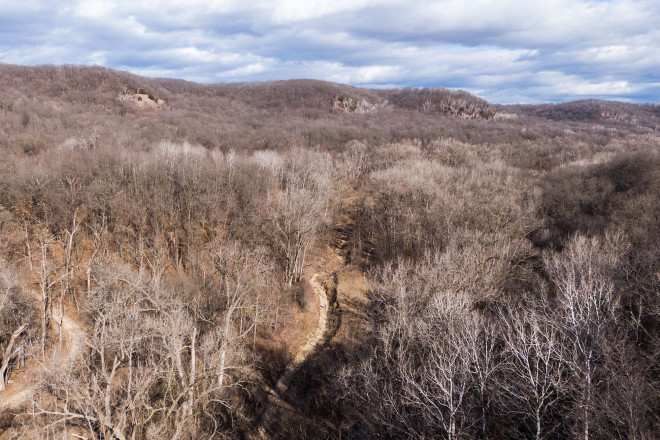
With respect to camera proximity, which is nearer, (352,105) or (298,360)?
(298,360)

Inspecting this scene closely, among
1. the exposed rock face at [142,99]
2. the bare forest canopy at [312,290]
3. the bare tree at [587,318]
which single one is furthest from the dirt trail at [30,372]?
the exposed rock face at [142,99]

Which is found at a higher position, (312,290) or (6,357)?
(6,357)

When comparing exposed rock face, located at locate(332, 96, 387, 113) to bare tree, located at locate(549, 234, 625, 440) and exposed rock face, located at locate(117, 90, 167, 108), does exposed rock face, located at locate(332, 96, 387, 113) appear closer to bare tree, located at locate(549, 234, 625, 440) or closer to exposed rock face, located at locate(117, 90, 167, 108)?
exposed rock face, located at locate(117, 90, 167, 108)

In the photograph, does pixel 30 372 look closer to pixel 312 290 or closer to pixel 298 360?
pixel 298 360

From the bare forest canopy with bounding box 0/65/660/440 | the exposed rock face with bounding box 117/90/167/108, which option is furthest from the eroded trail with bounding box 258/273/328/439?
the exposed rock face with bounding box 117/90/167/108

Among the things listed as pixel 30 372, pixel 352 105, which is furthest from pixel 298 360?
pixel 352 105

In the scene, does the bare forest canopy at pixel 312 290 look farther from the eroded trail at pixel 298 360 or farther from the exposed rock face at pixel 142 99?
the exposed rock face at pixel 142 99

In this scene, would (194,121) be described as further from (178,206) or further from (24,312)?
(24,312)

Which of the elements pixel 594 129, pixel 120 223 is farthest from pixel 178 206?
pixel 594 129
